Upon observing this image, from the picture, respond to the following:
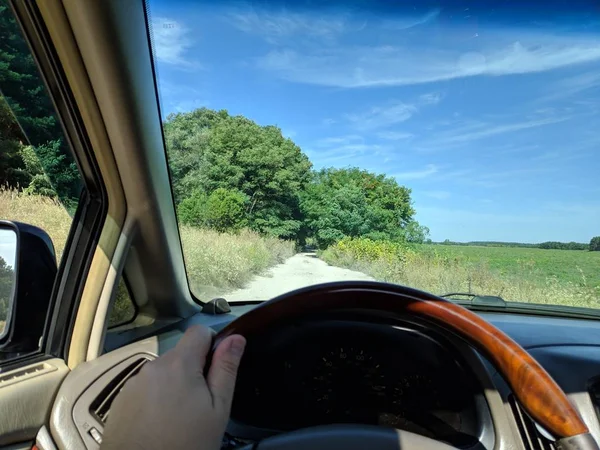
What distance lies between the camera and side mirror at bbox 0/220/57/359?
254 centimetres

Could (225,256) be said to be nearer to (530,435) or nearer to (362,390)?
(362,390)

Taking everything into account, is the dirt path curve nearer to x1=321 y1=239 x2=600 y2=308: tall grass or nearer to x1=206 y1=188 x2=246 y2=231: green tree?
x1=321 y1=239 x2=600 y2=308: tall grass

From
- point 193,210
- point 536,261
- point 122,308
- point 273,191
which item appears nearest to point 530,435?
point 536,261

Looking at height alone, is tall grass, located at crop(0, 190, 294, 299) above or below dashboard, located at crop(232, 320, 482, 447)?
above

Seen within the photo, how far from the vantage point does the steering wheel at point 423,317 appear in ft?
4.85

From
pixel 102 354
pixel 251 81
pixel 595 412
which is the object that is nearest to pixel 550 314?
pixel 595 412

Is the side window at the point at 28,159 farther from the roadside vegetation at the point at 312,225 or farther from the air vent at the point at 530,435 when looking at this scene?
the air vent at the point at 530,435

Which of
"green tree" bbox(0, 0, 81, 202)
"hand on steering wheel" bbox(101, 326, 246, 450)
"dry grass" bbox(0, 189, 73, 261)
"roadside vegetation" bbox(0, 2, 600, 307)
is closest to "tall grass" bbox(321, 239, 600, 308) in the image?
"roadside vegetation" bbox(0, 2, 600, 307)

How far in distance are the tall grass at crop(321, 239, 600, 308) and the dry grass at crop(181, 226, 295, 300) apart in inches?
15.6

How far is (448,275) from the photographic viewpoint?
11.1 feet

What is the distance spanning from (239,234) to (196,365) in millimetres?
2269

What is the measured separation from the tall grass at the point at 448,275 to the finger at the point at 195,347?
1.95 metres

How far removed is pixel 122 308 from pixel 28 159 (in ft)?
3.70

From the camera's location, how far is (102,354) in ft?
8.95
